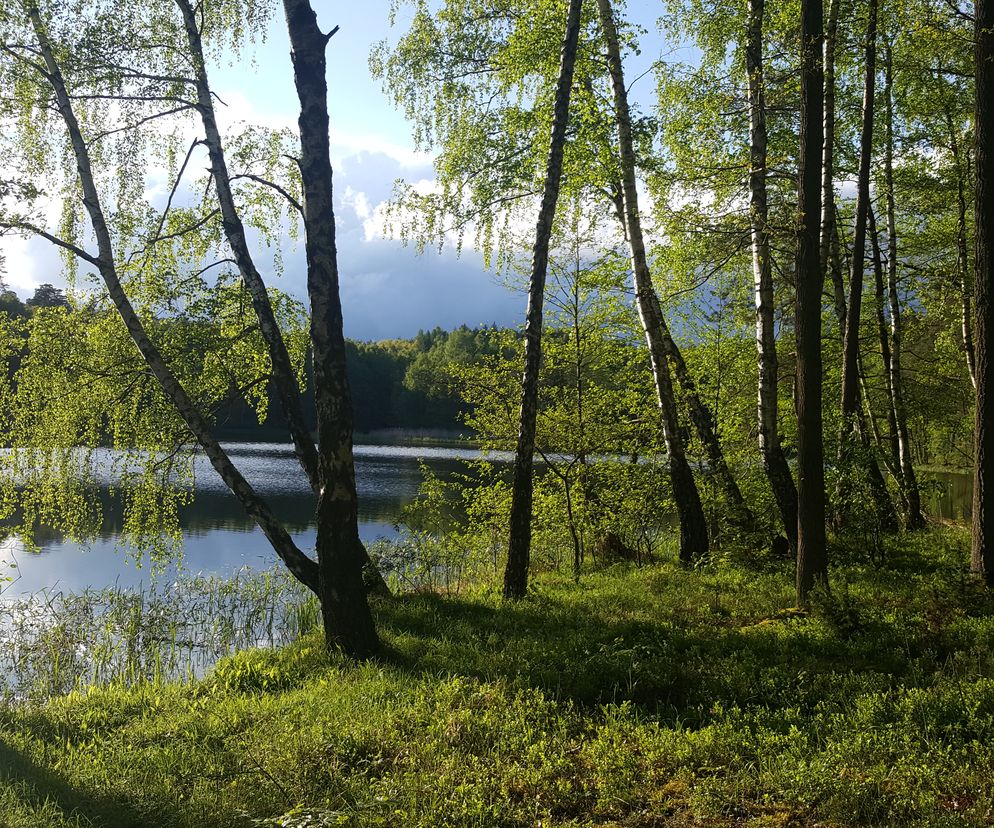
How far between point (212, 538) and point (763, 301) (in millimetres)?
17120

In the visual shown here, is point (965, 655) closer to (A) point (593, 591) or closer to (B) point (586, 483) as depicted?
(A) point (593, 591)

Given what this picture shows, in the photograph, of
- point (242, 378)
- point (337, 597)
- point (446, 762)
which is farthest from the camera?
point (242, 378)

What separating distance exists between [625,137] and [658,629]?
6.97m

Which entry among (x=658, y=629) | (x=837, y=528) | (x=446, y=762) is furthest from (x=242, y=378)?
(x=837, y=528)

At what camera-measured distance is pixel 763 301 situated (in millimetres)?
8961

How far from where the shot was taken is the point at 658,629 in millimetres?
6551

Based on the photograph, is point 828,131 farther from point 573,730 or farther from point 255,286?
point 573,730

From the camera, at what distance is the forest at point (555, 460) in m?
4.04

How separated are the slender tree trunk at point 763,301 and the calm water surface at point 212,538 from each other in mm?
5543

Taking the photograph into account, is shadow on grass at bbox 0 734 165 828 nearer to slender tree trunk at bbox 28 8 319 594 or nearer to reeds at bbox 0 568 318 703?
reeds at bbox 0 568 318 703

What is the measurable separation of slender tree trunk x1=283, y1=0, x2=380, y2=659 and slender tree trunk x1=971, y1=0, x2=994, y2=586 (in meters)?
6.24

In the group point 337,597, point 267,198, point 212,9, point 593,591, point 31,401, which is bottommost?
point 593,591

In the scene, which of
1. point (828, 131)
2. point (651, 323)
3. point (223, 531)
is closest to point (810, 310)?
point (651, 323)

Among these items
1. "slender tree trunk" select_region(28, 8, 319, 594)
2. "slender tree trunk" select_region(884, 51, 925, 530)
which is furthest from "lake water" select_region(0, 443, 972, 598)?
"slender tree trunk" select_region(28, 8, 319, 594)
